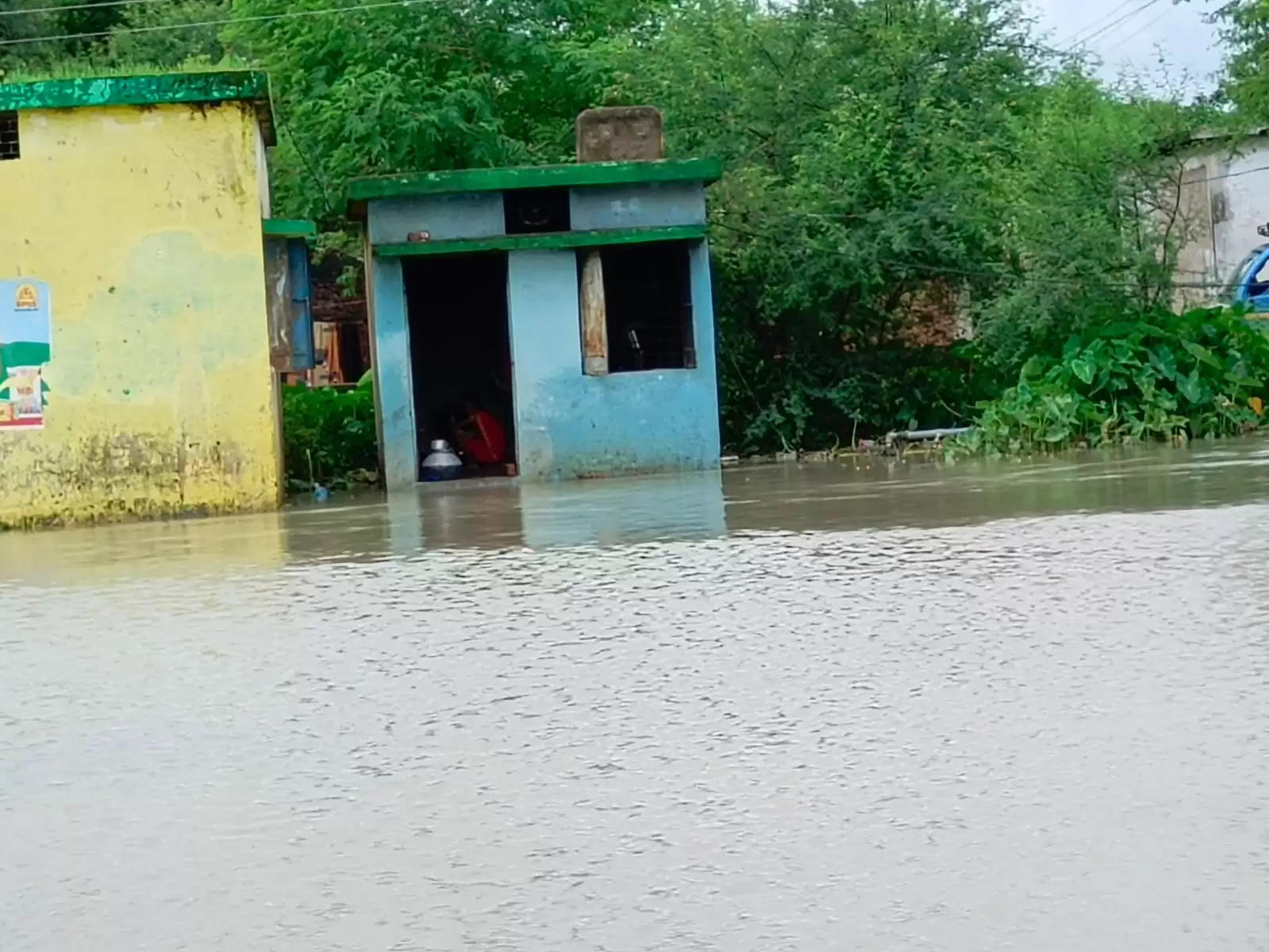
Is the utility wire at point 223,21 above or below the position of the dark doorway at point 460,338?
above

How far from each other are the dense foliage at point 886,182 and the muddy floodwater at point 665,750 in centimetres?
1289

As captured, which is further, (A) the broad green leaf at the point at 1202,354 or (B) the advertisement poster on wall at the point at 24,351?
(A) the broad green leaf at the point at 1202,354

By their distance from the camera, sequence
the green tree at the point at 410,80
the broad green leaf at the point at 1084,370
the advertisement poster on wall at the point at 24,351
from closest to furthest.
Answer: the advertisement poster on wall at the point at 24,351
the broad green leaf at the point at 1084,370
the green tree at the point at 410,80

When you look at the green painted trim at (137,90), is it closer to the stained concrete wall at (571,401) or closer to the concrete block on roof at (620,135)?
the stained concrete wall at (571,401)

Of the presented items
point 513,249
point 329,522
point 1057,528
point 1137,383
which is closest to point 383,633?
point 1057,528

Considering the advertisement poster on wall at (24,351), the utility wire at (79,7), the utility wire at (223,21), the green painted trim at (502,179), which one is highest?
the utility wire at (79,7)

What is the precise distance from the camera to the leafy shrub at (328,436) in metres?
24.2

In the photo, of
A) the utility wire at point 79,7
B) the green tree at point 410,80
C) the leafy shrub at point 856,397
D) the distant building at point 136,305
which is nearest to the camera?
the distant building at point 136,305

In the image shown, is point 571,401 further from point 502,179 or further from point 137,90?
point 137,90

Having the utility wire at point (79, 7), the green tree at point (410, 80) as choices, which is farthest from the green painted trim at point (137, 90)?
the utility wire at point (79, 7)

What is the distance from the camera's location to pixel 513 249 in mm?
22969

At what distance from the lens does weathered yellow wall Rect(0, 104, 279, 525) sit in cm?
2025

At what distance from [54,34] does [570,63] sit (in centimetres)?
1623

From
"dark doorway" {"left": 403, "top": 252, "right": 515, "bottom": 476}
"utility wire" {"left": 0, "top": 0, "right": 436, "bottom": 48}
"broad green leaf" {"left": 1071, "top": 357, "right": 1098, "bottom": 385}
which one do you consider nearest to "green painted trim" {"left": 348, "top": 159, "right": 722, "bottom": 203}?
"dark doorway" {"left": 403, "top": 252, "right": 515, "bottom": 476}
